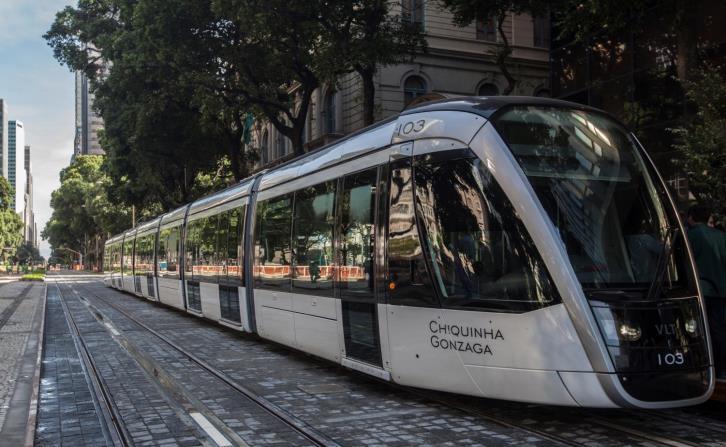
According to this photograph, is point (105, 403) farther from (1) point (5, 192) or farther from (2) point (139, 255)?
(1) point (5, 192)

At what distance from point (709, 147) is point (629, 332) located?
5.06 m

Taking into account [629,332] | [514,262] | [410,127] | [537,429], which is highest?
[410,127]

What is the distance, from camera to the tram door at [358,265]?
7.59 metres

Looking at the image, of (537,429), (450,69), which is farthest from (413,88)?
(537,429)

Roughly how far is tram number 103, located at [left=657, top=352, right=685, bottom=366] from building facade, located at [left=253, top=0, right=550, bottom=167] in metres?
21.7

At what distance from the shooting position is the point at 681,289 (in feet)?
19.3

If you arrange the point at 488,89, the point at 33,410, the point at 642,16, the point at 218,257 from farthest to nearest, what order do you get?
the point at 488,89 < the point at 218,257 < the point at 642,16 < the point at 33,410

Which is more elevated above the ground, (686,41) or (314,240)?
(686,41)

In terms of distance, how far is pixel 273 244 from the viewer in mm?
10820

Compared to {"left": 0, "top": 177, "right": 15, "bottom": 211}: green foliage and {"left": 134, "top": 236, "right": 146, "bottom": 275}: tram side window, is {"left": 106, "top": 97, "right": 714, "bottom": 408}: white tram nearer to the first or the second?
{"left": 134, "top": 236, "right": 146, "bottom": 275}: tram side window

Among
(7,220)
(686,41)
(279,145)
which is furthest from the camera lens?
(7,220)

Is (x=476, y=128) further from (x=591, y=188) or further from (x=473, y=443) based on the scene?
(x=473, y=443)

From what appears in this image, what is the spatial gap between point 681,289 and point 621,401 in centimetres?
123

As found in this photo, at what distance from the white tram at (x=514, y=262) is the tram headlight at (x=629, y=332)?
1 centimetres
